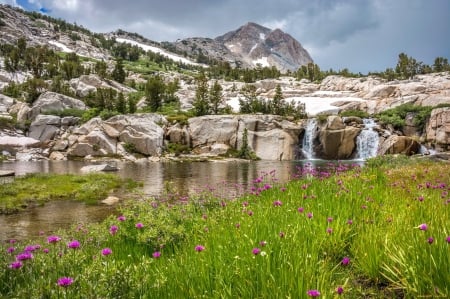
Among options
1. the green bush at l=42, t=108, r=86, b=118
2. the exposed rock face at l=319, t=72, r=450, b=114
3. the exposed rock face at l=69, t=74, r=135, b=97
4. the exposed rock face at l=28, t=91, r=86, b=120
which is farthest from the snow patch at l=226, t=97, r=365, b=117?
the exposed rock face at l=28, t=91, r=86, b=120

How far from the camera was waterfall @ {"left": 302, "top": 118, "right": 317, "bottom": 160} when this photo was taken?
6406 cm

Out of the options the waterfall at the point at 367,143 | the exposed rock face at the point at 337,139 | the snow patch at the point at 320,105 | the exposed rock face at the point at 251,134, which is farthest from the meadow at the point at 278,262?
the snow patch at the point at 320,105

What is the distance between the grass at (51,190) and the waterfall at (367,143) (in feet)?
154

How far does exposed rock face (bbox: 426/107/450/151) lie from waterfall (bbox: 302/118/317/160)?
64.0 ft

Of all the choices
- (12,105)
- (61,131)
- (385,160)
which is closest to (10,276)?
(385,160)

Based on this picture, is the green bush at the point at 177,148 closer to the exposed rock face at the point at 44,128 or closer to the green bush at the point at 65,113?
the exposed rock face at the point at 44,128

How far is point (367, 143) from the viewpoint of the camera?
60.3 m

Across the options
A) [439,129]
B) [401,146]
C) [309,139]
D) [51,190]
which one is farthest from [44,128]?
[439,129]

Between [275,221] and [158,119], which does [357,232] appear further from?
[158,119]

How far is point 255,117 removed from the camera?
2638 inches

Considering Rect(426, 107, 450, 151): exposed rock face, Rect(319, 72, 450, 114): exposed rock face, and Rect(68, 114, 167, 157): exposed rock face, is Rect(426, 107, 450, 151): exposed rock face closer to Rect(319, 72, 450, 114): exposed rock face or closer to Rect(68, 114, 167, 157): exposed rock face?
Rect(319, 72, 450, 114): exposed rock face

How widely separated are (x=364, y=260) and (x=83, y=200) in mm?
18816

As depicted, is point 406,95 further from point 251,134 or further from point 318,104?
point 251,134

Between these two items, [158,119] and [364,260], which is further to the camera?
[158,119]
